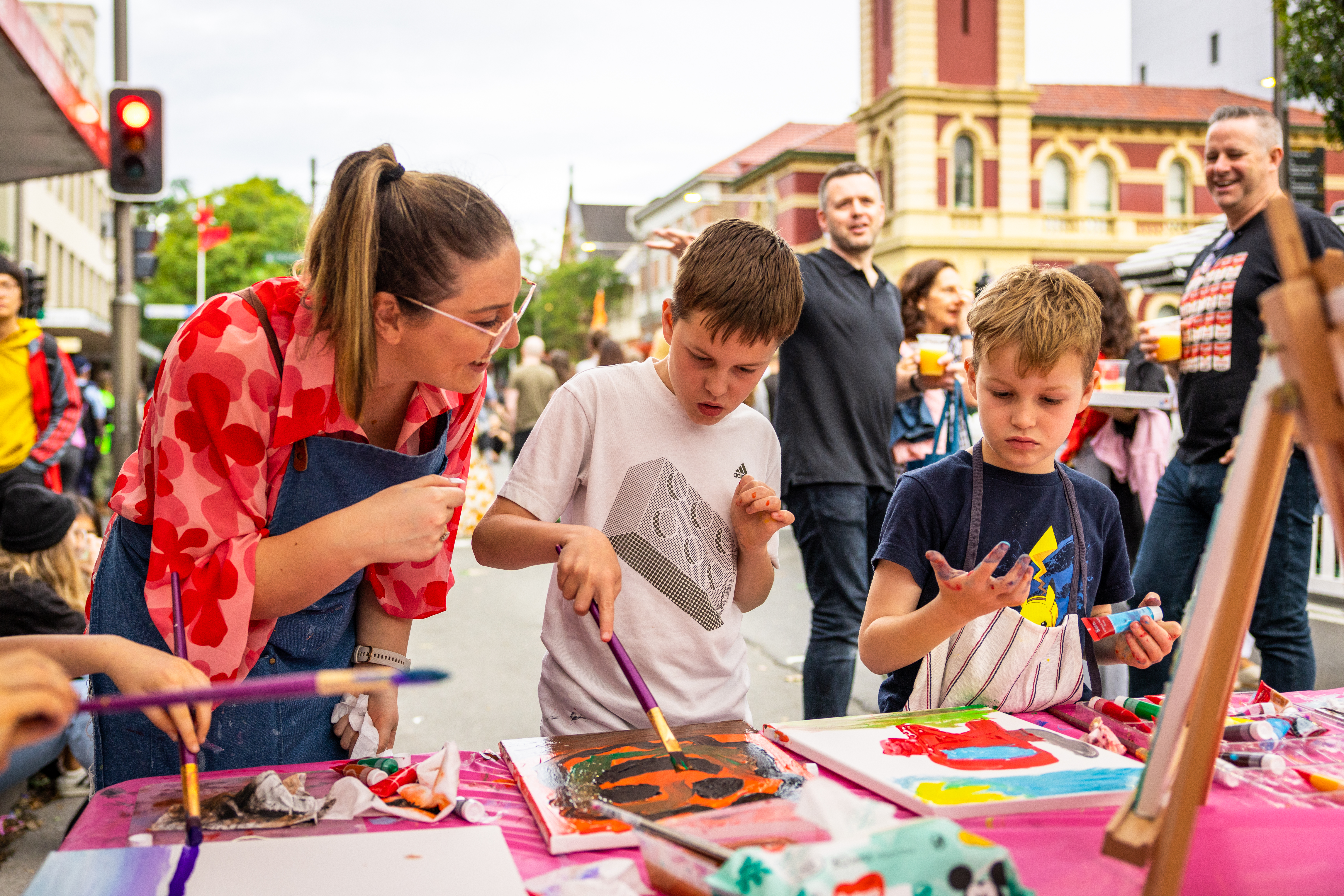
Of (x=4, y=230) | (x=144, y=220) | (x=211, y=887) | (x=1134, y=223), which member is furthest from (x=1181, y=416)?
(x=144, y=220)

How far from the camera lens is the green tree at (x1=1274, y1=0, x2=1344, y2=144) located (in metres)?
9.28

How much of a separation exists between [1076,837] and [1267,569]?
236cm

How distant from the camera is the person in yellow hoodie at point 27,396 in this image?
4910 millimetres

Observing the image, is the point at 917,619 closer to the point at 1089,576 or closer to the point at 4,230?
the point at 1089,576

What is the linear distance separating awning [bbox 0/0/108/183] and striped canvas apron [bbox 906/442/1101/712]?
5.55 metres

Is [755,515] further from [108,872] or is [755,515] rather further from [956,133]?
[956,133]

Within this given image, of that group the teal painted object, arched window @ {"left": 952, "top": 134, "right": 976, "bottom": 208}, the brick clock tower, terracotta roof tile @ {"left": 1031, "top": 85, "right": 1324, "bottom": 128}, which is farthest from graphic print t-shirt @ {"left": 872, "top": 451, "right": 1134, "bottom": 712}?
terracotta roof tile @ {"left": 1031, "top": 85, "right": 1324, "bottom": 128}

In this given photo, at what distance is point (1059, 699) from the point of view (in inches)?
66.5

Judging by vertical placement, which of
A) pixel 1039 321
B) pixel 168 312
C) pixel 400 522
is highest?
pixel 168 312

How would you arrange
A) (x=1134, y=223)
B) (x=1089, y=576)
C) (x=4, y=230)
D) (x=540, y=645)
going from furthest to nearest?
1. (x=1134, y=223)
2. (x=4, y=230)
3. (x=540, y=645)
4. (x=1089, y=576)

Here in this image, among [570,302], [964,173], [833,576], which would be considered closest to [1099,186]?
[964,173]

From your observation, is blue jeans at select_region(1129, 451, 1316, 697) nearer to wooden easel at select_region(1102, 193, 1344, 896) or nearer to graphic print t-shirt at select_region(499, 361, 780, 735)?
graphic print t-shirt at select_region(499, 361, 780, 735)

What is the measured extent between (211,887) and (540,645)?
465 cm

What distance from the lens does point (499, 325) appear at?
1596 millimetres
